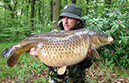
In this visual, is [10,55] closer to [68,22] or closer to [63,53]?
[63,53]

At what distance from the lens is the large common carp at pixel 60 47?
135 centimetres

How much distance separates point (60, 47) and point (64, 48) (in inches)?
2.0

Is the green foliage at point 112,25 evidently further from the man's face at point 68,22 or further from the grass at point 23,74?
the grass at point 23,74

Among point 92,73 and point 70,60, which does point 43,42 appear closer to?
point 70,60

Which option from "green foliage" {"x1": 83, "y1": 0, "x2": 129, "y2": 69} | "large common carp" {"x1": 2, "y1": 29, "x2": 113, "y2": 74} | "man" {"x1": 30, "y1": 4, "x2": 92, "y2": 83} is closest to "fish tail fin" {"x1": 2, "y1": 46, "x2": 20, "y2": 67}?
"large common carp" {"x1": 2, "y1": 29, "x2": 113, "y2": 74}

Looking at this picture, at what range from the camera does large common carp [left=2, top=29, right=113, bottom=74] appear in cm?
135

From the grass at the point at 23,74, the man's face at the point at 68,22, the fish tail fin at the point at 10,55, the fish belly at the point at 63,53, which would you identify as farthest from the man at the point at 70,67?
the grass at the point at 23,74

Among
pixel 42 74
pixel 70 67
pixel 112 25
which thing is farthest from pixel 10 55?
pixel 112 25

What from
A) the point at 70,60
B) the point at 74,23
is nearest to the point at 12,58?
the point at 70,60

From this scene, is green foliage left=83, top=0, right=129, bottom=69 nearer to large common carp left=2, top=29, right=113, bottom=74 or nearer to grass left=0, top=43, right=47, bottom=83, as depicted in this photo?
large common carp left=2, top=29, right=113, bottom=74

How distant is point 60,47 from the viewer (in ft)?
4.47

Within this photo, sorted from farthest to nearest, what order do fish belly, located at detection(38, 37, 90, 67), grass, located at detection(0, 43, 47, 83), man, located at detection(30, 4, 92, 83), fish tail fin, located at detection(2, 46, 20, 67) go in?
grass, located at detection(0, 43, 47, 83), man, located at detection(30, 4, 92, 83), fish tail fin, located at detection(2, 46, 20, 67), fish belly, located at detection(38, 37, 90, 67)

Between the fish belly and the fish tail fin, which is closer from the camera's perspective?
the fish belly

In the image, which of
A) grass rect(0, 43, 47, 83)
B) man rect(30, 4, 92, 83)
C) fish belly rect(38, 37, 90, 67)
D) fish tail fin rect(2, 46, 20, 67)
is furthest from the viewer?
grass rect(0, 43, 47, 83)
